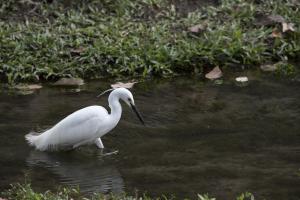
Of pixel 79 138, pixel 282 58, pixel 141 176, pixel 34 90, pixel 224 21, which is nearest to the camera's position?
pixel 141 176

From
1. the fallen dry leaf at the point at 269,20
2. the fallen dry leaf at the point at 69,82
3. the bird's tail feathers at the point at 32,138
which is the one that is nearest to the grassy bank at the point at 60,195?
the bird's tail feathers at the point at 32,138

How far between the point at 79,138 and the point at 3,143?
2.57 ft

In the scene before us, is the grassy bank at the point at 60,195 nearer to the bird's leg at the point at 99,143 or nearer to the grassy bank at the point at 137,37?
the bird's leg at the point at 99,143

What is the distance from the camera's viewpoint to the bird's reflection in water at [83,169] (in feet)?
25.4

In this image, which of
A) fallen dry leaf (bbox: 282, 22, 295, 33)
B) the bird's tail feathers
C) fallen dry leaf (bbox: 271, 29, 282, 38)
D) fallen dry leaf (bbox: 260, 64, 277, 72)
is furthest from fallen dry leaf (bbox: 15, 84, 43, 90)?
fallen dry leaf (bbox: 282, 22, 295, 33)

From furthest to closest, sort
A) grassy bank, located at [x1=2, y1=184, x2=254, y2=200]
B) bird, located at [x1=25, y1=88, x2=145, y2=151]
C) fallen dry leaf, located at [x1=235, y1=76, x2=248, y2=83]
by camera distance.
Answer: fallen dry leaf, located at [x1=235, y1=76, x2=248, y2=83] → bird, located at [x1=25, y1=88, x2=145, y2=151] → grassy bank, located at [x1=2, y1=184, x2=254, y2=200]

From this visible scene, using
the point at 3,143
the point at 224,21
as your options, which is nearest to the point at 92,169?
the point at 3,143

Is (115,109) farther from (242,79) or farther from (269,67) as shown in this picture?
(269,67)

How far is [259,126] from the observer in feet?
30.3

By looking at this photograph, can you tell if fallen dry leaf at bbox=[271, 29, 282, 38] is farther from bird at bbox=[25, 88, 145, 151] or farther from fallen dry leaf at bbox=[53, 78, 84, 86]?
bird at bbox=[25, 88, 145, 151]

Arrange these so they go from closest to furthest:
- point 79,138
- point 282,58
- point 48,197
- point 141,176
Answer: point 48,197, point 141,176, point 79,138, point 282,58

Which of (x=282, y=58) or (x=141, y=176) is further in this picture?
(x=282, y=58)

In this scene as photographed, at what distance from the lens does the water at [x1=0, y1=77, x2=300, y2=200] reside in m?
7.76

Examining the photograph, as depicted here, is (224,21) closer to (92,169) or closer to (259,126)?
(259,126)
